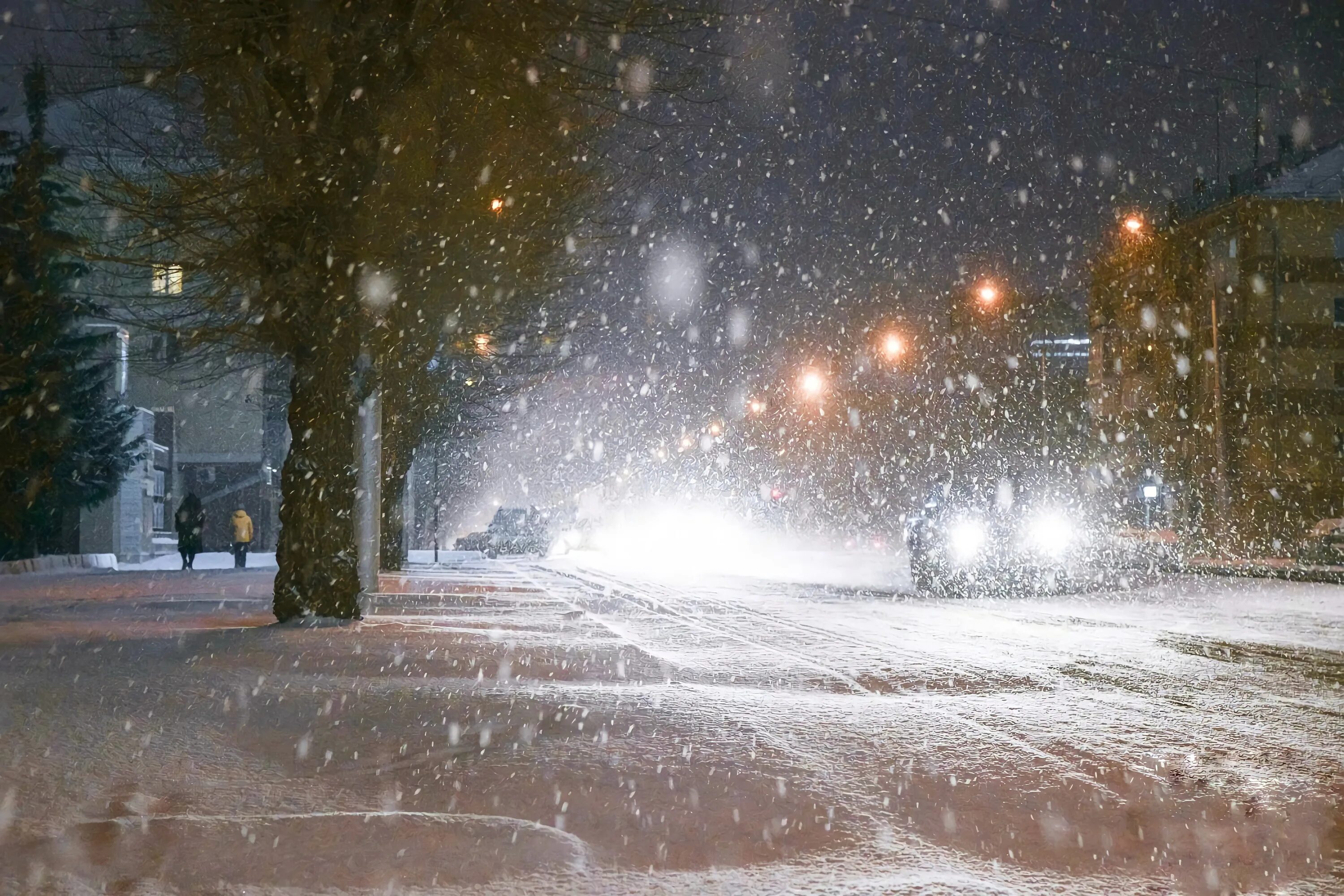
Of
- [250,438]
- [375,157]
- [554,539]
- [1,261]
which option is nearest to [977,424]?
[554,539]

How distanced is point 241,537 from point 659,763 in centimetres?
2809

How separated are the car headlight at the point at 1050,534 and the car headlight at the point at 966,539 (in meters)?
0.92

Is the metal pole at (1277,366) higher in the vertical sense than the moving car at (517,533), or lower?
higher

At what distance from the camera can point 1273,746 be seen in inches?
301

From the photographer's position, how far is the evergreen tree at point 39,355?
3128 centimetres

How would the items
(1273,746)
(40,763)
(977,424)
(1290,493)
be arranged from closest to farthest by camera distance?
1. (40,763)
2. (1273,746)
3. (1290,493)
4. (977,424)

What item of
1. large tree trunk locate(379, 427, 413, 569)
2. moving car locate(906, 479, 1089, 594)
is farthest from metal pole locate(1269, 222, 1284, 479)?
large tree trunk locate(379, 427, 413, 569)

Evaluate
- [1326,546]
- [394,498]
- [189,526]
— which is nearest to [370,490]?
[394,498]

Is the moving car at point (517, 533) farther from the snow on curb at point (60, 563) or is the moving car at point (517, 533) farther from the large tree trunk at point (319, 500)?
the large tree trunk at point (319, 500)

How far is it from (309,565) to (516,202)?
804 centimetres

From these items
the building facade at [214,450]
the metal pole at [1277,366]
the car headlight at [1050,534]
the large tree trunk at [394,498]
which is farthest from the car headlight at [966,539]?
the metal pole at [1277,366]

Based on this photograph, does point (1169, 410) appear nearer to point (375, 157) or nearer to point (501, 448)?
point (501, 448)

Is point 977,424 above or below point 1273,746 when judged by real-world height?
above

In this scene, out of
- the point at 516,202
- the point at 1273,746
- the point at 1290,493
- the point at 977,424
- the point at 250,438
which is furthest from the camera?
the point at 977,424
